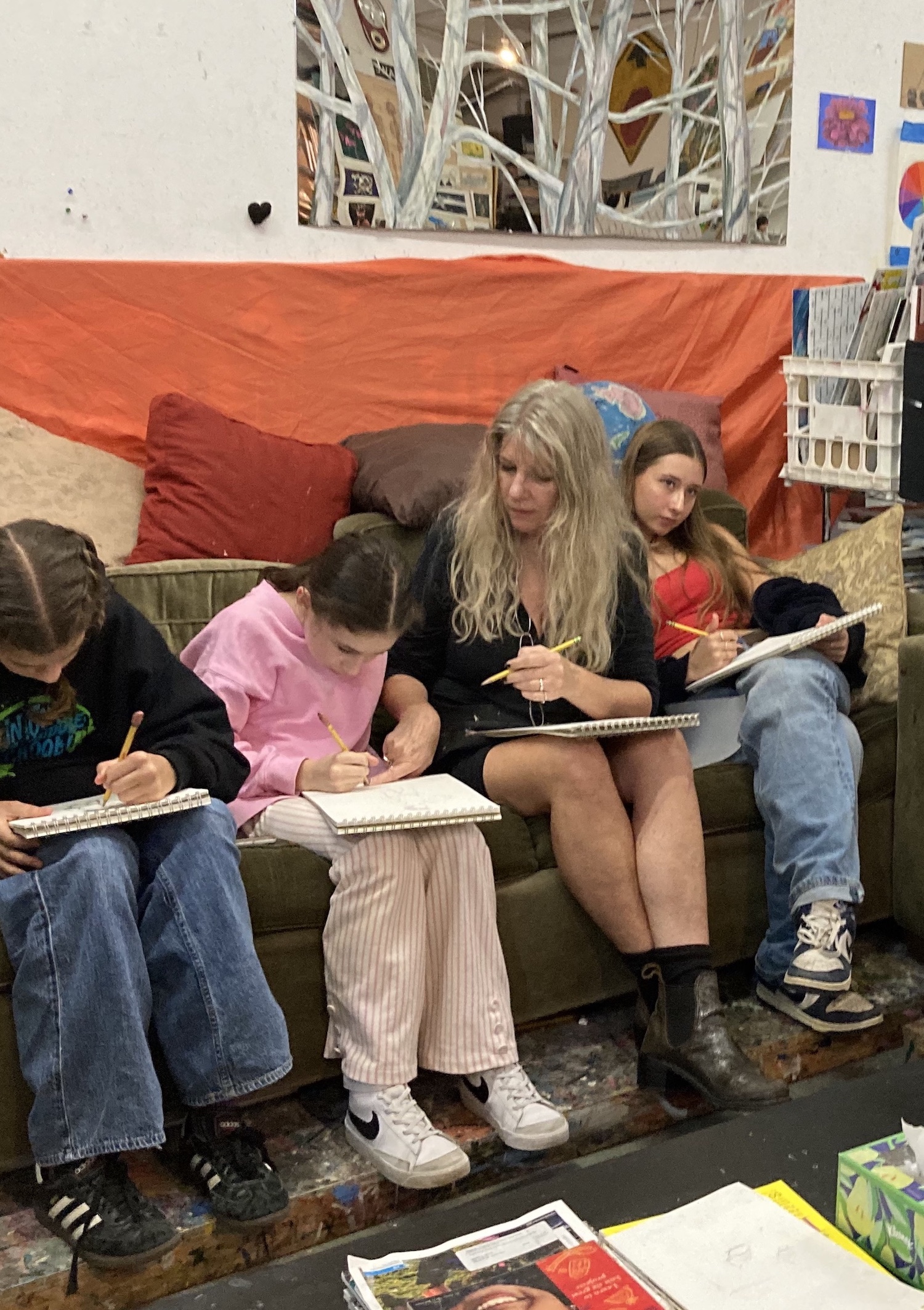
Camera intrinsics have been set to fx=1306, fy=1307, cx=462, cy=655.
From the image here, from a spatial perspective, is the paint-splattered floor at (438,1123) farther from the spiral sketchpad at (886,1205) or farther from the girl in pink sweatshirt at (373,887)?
the spiral sketchpad at (886,1205)

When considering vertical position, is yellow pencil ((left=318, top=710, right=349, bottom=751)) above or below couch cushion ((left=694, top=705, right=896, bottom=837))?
above

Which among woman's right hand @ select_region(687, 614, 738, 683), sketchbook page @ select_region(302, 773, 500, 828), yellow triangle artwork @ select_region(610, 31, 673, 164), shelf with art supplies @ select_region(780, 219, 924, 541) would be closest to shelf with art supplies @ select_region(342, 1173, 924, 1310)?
sketchbook page @ select_region(302, 773, 500, 828)

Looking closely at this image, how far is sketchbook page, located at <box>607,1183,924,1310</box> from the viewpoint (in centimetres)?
99

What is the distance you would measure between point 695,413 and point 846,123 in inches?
38.5

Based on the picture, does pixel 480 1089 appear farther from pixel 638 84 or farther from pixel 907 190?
pixel 907 190

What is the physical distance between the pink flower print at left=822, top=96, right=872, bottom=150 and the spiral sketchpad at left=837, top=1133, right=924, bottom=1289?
9.17 ft

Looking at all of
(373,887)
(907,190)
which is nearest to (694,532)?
(373,887)

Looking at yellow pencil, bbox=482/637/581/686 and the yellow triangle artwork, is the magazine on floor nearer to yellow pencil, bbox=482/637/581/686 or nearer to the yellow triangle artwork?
yellow pencil, bbox=482/637/581/686

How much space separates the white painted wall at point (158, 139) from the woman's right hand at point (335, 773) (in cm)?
120

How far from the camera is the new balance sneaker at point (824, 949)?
6.47 feet

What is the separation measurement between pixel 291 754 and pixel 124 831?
329 millimetres

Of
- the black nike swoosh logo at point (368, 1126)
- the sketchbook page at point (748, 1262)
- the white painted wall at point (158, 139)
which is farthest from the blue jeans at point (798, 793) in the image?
the white painted wall at point (158, 139)

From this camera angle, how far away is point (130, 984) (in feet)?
4.85

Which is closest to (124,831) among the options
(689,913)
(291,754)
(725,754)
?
(291,754)
